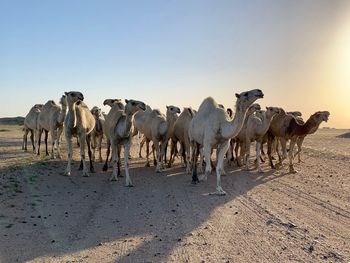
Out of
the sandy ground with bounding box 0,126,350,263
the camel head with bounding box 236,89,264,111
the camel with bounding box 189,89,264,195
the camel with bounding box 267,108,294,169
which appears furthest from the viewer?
the camel with bounding box 267,108,294,169

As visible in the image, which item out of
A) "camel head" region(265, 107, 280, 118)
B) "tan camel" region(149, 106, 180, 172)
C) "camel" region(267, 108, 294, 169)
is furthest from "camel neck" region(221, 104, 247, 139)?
"camel" region(267, 108, 294, 169)

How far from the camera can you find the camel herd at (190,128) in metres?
12.8

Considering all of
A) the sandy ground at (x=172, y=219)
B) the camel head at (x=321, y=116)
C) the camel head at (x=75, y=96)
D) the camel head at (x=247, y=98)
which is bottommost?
the sandy ground at (x=172, y=219)

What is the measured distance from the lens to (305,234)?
8.20 metres

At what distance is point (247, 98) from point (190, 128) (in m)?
3.28

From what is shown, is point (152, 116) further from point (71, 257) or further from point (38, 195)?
point (71, 257)

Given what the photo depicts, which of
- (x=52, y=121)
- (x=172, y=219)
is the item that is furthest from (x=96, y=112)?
(x=172, y=219)

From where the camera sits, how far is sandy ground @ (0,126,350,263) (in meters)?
7.22

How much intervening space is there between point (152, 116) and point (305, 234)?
1112 cm

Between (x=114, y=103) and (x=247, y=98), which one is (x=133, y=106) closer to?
(x=114, y=103)

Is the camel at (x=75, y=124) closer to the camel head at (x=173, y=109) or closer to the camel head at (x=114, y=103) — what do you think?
the camel head at (x=114, y=103)

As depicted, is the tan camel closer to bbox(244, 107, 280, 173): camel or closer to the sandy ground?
the sandy ground

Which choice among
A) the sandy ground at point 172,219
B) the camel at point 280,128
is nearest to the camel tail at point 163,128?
the sandy ground at point 172,219

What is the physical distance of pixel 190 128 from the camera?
14.6 meters
